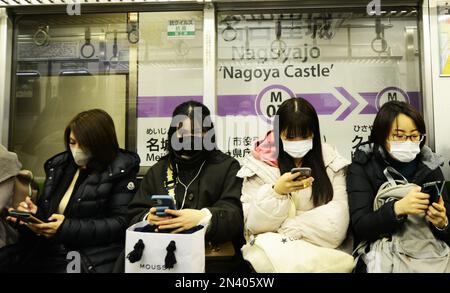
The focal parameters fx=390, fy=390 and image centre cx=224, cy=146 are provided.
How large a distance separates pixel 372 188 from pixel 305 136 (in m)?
0.49

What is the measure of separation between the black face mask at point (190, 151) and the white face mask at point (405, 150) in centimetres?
114

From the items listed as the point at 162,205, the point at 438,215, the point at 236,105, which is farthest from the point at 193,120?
the point at 438,215

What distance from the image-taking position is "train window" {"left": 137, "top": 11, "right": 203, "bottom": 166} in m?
3.16

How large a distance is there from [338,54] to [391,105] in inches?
38.8

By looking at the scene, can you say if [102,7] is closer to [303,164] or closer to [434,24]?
[303,164]

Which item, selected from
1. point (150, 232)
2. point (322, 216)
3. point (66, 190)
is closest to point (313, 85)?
point (322, 216)

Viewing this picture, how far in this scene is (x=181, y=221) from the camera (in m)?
2.11

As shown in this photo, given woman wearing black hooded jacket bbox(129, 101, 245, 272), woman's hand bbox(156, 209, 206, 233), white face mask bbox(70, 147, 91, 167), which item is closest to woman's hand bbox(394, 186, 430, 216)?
woman wearing black hooded jacket bbox(129, 101, 245, 272)

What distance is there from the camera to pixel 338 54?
317cm

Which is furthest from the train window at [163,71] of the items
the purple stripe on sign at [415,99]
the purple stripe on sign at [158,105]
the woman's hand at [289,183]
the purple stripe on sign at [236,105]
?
the purple stripe on sign at [415,99]

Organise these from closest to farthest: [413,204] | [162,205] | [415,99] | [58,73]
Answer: [413,204]
[162,205]
[415,99]
[58,73]

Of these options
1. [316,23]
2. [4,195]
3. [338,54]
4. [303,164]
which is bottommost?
[4,195]

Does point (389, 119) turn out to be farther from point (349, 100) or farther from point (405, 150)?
point (349, 100)

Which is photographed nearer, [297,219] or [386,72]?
[297,219]
